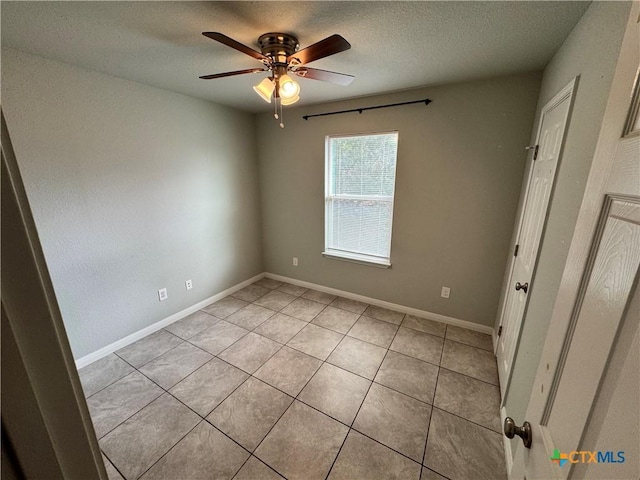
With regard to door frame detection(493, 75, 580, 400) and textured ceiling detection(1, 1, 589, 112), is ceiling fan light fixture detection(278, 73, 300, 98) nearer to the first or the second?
textured ceiling detection(1, 1, 589, 112)

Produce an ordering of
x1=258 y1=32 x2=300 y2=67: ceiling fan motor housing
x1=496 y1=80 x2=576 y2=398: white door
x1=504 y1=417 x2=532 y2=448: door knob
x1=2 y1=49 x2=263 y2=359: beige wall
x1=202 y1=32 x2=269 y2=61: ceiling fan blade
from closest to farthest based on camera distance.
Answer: x1=504 y1=417 x2=532 y2=448: door knob
x1=202 y1=32 x2=269 y2=61: ceiling fan blade
x1=496 y1=80 x2=576 y2=398: white door
x1=258 y1=32 x2=300 y2=67: ceiling fan motor housing
x1=2 y1=49 x2=263 y2=359: beige wall

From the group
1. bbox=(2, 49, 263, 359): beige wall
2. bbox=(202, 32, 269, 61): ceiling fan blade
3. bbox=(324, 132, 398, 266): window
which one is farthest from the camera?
bbox=(324, 132, 398, 266): window

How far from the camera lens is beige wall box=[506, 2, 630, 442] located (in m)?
0.92

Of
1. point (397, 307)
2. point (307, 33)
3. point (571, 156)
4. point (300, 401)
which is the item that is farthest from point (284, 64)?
point (397, 307)

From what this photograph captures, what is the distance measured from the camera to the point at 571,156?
110 cm

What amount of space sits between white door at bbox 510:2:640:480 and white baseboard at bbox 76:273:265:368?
2.94 m

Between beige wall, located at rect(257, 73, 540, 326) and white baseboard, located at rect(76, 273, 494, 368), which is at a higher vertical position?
beige wall, located at rect(257, 73, 540, 326)

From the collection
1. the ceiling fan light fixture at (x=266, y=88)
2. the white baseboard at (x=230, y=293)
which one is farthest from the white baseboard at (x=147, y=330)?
the ceiling fan light fixture at (x=266, y=88)

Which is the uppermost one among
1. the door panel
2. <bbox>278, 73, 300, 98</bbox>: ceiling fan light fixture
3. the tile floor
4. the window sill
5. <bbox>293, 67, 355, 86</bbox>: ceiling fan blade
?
<bbox>293, 67, 355, 86</bbox>: ceiling fan blade

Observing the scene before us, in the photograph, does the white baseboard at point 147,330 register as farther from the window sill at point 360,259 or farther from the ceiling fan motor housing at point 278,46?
the ceiling fan motor housing at point 278,46

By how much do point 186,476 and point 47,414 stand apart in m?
1.41

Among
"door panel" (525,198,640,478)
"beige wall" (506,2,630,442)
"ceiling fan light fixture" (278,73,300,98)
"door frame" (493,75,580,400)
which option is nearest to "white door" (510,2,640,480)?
"door panel" (525,198,640,478)

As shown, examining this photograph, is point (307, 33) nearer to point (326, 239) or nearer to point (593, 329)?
point (593, 329)

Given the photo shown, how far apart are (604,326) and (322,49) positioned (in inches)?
58.9
